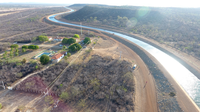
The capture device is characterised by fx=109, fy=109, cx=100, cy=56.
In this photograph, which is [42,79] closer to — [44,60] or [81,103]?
[44,60]

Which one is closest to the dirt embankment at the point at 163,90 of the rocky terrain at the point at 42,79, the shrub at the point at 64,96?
the shrub at the point at 64,96

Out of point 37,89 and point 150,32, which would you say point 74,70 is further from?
point 150,32

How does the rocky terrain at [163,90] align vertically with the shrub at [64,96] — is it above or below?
above

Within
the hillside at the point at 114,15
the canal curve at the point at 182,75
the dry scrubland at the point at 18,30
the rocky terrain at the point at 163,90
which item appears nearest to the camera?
the rocky terrain at the point at 163,90

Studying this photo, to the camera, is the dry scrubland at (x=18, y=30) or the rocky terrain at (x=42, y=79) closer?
the rocky terrain at (x=42, y=79)

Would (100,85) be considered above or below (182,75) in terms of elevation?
below

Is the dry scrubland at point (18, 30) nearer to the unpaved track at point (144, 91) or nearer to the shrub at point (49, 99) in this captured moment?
the shrub at point (49, 99)

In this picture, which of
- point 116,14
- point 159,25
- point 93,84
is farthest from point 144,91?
point 116,14

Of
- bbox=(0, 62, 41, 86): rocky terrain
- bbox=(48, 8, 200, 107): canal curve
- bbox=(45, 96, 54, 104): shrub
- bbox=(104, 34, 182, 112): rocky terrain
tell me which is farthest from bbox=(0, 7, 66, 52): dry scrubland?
bbox=(48, 8, 200, 107): canal curve

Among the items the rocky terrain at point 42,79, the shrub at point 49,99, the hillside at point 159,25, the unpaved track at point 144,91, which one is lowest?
the shrub at point 49,99
